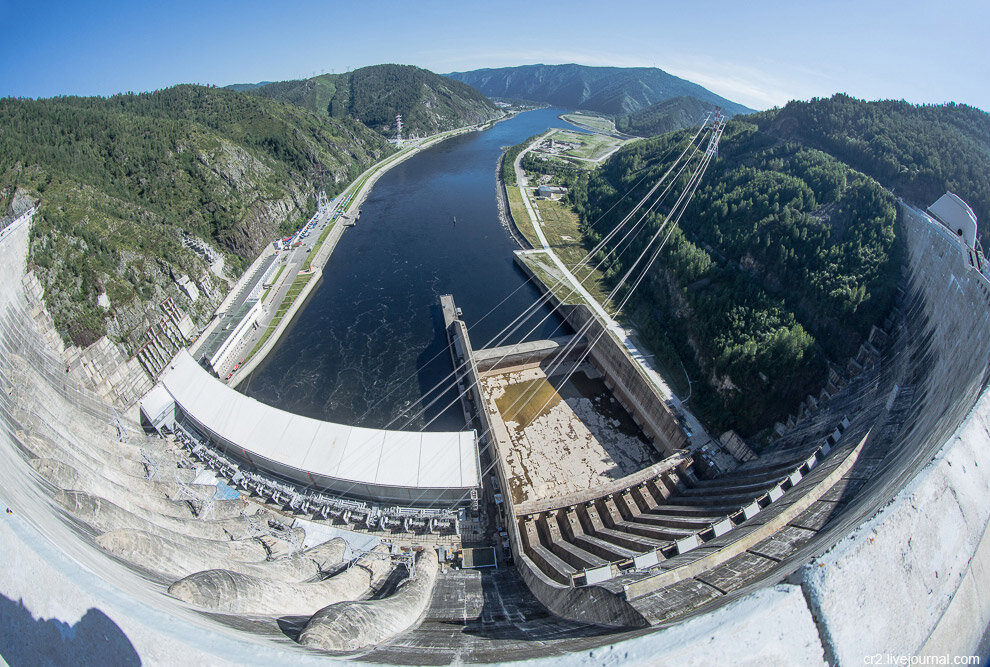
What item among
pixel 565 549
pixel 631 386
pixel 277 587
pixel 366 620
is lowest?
pixel 565 549

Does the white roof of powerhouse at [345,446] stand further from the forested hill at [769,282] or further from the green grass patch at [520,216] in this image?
the green grass patch at [520,216]

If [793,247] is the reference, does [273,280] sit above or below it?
below

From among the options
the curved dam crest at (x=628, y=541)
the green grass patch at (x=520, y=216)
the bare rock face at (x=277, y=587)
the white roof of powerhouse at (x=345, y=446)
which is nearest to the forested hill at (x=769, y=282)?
the curved dam crest at (x=628, y=541)

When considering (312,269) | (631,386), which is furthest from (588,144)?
(631,386)

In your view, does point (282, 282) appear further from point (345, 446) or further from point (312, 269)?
point (345, 446)

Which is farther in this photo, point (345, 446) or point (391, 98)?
point (391, 98)

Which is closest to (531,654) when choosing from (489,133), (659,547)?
(659,547)
